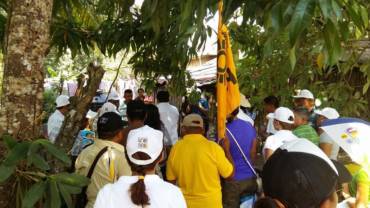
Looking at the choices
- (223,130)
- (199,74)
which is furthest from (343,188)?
(199,74)

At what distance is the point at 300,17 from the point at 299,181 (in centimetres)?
54

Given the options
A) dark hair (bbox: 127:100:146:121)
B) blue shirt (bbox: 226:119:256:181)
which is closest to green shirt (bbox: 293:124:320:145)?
blue shirt (bbox: 226:119:256:181)

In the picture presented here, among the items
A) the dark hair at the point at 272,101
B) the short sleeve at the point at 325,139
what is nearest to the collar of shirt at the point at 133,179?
the short sleeve at the point at 325,139

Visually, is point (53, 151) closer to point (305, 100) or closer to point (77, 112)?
point (77, 112)

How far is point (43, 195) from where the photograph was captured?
207 centimetres

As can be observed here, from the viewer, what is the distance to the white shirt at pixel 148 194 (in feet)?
7.02

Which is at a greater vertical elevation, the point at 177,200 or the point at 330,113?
the point at 330,113

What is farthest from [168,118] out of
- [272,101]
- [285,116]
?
[285,116]

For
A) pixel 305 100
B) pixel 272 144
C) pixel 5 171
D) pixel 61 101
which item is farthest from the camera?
pixel 61 101

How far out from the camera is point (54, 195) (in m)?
2.04

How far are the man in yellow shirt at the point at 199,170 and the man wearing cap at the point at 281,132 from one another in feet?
1.89

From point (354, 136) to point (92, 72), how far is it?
4.53ft

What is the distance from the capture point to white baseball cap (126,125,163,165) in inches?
89.5

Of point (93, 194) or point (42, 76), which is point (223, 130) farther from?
point (42, 76)
